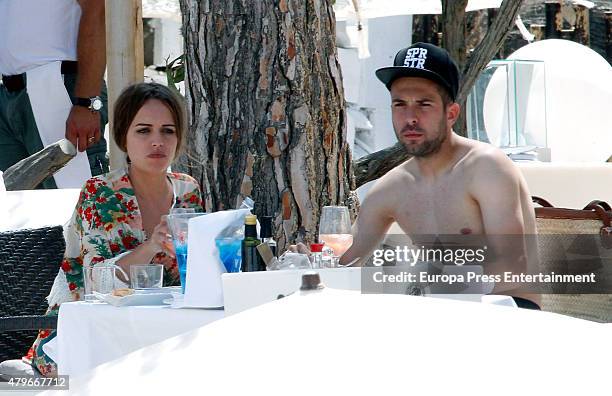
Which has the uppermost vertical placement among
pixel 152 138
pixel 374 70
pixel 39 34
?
pixel 374 70

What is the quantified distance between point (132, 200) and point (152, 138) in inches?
9.7

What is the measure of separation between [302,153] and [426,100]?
666mm

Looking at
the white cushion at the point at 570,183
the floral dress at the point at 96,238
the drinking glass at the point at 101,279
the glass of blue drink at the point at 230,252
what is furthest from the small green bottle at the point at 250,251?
the white cushion at the point at 570,183

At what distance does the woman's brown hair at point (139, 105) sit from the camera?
4.11 meters

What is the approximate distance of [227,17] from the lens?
14.4 feet

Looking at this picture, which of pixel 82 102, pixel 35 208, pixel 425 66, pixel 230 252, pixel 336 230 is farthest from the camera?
pixel 82 102

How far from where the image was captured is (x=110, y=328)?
3.04m

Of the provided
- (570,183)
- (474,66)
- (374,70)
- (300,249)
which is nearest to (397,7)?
(374,70)

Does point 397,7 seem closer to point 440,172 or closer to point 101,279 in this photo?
point 440,172

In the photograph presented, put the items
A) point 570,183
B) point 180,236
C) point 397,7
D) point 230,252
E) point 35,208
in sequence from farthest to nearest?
point 397,7
point 570,183
point 35,208
point 180,236
point 230,252

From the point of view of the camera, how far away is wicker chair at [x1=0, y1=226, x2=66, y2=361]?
405cm

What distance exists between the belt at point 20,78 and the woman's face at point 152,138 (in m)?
1.55

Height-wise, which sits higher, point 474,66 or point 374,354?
point 474,66

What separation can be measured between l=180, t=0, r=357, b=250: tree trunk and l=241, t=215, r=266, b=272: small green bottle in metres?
1.25
